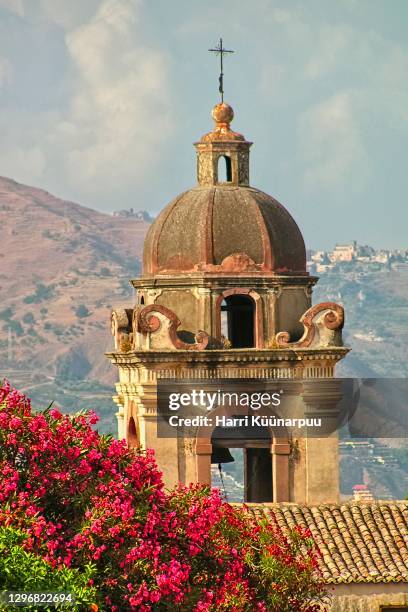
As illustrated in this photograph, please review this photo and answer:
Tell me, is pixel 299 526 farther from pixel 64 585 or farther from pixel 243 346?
pixel 64 585

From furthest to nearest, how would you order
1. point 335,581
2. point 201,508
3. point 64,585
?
point 335,581 < point 201,508 < point 64,585

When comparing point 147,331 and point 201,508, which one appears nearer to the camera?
point 201,508

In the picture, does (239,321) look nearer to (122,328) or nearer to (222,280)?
(122,328)

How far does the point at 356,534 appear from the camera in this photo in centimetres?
3538

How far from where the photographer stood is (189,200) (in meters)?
37.2

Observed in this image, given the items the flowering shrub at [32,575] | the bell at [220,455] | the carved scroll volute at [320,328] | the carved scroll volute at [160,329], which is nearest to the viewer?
the flowering shrub at [32,575]

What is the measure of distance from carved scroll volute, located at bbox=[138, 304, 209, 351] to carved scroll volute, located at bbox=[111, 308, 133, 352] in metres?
1.23

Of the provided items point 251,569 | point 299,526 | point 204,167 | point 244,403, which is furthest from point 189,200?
point 251,569

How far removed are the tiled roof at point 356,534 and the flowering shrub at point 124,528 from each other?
4.13m

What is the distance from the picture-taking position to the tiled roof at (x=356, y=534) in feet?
112

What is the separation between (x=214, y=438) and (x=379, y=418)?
10.7 feet

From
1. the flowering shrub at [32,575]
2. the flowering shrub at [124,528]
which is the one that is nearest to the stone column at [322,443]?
the flowering shrub at [124,528]

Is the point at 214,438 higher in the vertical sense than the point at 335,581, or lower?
higher

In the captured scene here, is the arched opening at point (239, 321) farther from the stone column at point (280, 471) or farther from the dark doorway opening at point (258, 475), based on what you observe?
the stone column at point (280, 471)
